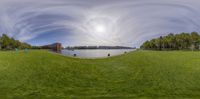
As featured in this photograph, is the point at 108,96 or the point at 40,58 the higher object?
the point at 40,58

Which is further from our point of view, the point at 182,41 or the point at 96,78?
the point at 182,41

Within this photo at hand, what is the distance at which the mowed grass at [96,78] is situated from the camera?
29688mm

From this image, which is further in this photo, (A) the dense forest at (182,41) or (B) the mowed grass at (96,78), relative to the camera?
(A) the dense forest at (182,41)

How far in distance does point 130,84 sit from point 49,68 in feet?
49.8

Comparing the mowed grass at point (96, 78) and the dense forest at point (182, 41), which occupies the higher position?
the dense forest at point (182, 41)

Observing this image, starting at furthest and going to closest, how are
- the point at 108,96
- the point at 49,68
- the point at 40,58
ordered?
1. the point at 40,58
2. the point at 49,68
3. the point at 108,96

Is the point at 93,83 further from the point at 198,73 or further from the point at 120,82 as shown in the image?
the point at 198,73

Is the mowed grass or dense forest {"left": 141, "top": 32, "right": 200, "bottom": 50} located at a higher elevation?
dense forest {"left": 141, "top": 32, "right": 200, "bottom": 50}

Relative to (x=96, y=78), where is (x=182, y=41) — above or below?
above

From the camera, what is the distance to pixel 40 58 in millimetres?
48469

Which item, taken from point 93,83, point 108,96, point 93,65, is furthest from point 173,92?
point 93,65

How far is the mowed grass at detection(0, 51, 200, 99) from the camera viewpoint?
29.7 meters

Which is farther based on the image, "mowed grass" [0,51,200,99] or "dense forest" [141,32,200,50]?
"dense forest" [141,32,200,50]

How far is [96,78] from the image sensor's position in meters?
38.3
